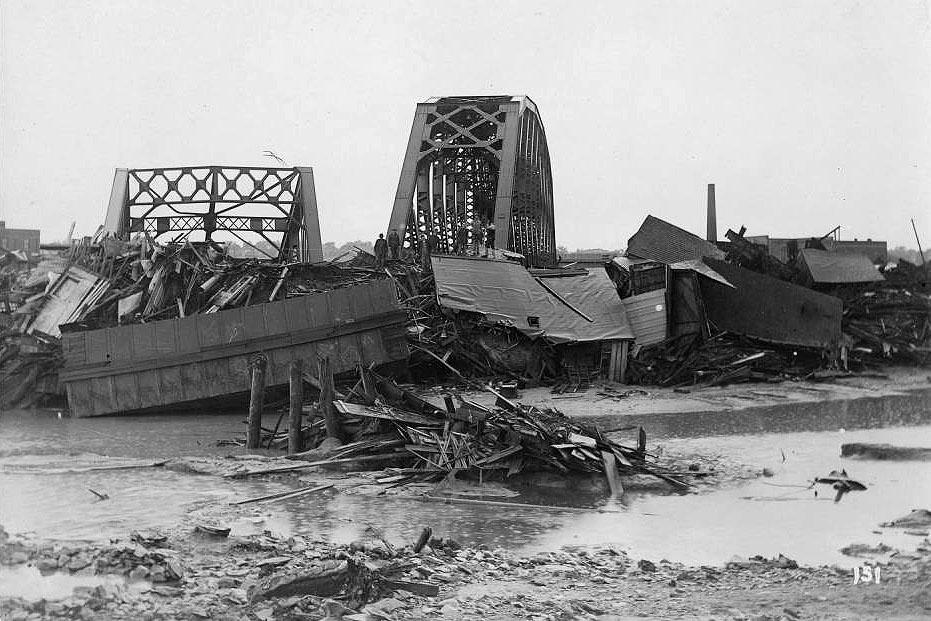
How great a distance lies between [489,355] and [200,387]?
7442 millimetres

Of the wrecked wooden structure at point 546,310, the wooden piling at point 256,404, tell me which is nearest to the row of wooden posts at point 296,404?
the wooden piling at point 256,404

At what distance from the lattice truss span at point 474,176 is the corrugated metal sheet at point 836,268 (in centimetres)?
Result: 993

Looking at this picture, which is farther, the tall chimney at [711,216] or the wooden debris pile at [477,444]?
the tall chimney at [711,216]

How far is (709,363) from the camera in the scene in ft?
81.6

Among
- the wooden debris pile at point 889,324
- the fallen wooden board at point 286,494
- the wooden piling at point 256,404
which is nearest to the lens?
the fallen wooden board at point 286,494

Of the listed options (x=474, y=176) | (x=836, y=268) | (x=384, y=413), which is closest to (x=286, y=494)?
(x=384, y=413)

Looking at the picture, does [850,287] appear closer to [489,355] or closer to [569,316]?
[569,316]

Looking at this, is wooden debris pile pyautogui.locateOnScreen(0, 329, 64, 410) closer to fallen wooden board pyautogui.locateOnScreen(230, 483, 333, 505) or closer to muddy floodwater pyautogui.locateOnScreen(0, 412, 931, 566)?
muddy floodwater pyautogui.locateOnScreen(0, 412, 931, 566)

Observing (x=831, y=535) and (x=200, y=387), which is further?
(x=200, y=387)

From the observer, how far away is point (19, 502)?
11.7 meters

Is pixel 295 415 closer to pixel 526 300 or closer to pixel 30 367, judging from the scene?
pixel 30 367

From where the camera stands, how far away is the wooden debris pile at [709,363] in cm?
2445

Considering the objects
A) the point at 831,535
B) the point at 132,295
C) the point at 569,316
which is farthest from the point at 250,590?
the point at 569,316

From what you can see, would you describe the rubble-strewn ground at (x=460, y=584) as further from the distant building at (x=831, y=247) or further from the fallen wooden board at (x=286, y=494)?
the distant building at (x=831, y=247)
